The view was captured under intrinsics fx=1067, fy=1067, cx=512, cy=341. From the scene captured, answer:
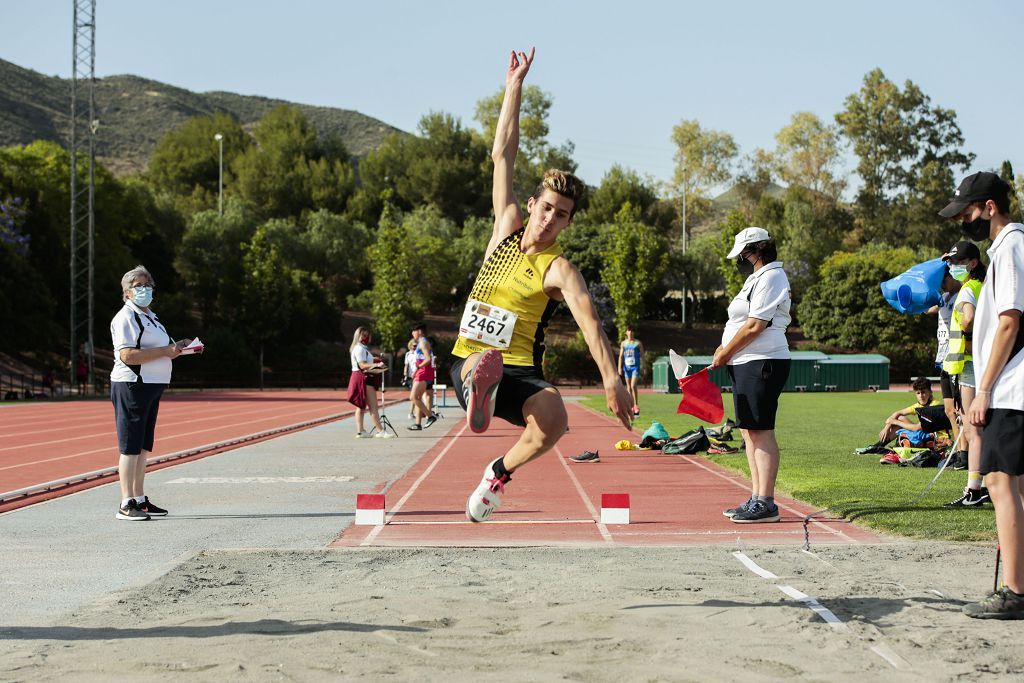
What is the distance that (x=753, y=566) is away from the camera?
6227 millimetres

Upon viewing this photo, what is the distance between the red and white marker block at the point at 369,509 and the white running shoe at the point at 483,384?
2622mm

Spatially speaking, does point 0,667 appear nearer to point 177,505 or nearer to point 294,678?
point 294,678

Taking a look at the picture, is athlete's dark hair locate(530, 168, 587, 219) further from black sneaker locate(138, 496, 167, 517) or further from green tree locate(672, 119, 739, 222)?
green tree locate(672, 119, 739, 222)

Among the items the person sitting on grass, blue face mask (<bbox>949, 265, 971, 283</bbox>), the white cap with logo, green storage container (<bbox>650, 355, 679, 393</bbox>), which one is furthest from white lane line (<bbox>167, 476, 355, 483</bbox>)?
green storage container (<bbox>650, 355, 679, 393</bbox>)

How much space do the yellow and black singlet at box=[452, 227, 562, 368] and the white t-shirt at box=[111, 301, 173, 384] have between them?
12.9 feet

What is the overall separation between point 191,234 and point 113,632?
66253mm

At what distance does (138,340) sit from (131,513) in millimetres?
1382

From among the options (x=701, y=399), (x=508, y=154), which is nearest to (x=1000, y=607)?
(x=701, y=399)

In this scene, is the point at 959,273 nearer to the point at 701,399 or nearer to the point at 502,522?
the point at 701,399

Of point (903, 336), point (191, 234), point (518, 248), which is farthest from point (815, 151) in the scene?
point (518, 248)

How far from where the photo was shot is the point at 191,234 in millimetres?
67812

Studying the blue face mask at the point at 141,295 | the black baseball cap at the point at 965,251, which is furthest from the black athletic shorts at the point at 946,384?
the blue face mask at the point at 141,295

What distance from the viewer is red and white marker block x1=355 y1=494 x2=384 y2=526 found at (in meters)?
7.80

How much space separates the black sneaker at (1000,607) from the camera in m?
4.93
